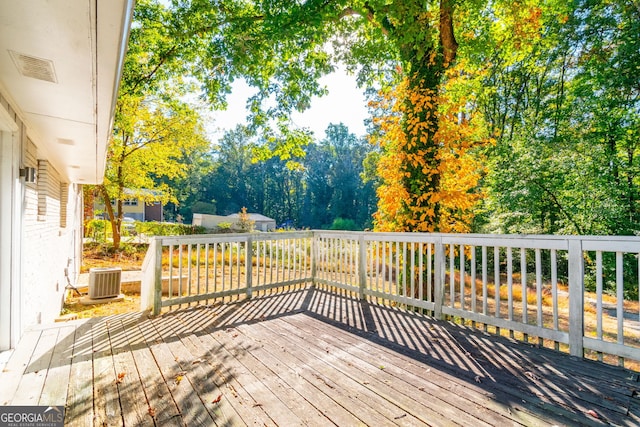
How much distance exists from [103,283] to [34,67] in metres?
5.84

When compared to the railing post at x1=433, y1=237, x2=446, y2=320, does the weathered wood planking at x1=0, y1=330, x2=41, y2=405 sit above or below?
below

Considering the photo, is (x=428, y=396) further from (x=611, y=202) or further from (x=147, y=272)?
(x=611, y=202)

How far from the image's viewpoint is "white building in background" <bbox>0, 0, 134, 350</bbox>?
1.59 meters

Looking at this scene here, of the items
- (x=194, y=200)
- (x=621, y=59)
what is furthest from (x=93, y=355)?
(x=194, y=200)

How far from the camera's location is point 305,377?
7.64 ft

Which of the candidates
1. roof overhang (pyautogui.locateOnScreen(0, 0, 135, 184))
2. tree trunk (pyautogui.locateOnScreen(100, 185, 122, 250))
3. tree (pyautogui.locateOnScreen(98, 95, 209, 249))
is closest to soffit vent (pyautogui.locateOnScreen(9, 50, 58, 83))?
roof overhang (pyautogui.locateOnScreen(0, 0, 135, 184))

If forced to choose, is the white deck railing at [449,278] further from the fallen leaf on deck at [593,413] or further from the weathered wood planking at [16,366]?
the weathered wood planking at [16,366]

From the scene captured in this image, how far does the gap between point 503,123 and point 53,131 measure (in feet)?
57.1

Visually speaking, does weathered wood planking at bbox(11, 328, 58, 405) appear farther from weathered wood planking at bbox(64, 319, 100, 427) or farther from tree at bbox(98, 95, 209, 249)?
tree at bbox(98, 95, 209, 249)

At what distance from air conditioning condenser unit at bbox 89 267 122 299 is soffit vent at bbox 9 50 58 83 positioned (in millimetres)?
5544

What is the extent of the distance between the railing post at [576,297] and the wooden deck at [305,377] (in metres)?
0.14

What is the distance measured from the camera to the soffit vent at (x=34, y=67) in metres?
1.98

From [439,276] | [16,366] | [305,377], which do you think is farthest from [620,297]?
[16,366]

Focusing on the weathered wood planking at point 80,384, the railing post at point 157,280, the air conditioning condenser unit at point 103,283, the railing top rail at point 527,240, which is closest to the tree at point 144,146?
the air conditioning condenser unit at point 103,283
